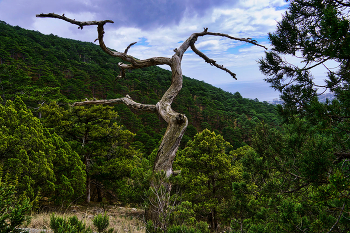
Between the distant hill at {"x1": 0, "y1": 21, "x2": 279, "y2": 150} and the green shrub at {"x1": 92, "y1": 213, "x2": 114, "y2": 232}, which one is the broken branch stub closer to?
the green shrub at {"x1": 92, "y1": 213, "x2": 114, "y2": 232}

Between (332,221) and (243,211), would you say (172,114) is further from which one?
(243,211)

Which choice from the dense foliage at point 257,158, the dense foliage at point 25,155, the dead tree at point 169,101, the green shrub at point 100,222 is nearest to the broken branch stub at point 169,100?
the dead tree at point 169,101

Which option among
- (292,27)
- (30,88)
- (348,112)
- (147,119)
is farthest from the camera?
(147,119)

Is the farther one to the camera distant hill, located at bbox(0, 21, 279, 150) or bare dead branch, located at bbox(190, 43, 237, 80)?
distant hill, located at bbox(0, 21, 279, 150)

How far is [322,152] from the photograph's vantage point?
228cm

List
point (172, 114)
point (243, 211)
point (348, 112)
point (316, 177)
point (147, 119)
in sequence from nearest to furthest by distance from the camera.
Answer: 1. point (348, 112)
2. point (316, 177)
3. point (172, 114)
4. point (243, 211)
5. point (147, 119)

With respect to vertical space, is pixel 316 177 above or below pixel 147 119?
below

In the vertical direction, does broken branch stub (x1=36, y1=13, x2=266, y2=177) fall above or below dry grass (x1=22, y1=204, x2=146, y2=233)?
above

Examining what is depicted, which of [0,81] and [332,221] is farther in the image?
[0,81]

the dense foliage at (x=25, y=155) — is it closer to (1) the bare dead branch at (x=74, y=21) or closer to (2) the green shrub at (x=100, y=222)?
(2) the green shrub at (x=100, y=222)

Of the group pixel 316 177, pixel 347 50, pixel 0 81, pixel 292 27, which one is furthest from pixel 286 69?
pixel 0 81

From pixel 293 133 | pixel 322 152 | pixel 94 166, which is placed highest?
pixel 293 133

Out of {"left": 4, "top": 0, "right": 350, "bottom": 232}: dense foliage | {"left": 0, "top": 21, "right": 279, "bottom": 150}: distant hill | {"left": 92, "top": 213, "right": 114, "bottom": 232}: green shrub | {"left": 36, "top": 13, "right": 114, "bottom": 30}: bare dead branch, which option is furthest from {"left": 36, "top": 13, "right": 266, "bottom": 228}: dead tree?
{"left": 0, "top": 21, "right": 279, "bottom": 150}: distant hill

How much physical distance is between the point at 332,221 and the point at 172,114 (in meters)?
2.33
